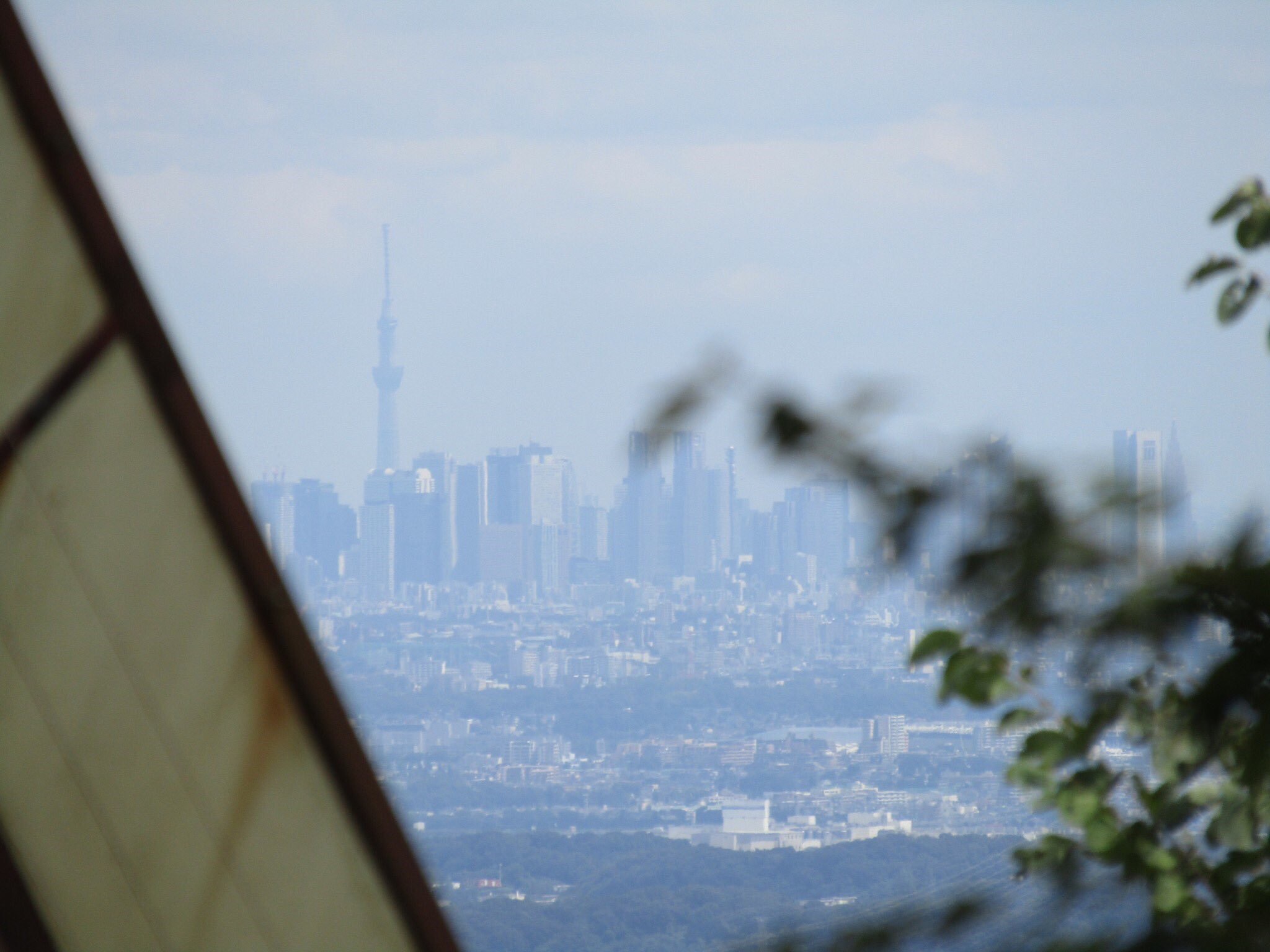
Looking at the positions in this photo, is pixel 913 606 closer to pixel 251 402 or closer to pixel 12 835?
pixel 12 835

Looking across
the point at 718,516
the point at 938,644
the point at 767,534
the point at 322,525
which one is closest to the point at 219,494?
the point at 938,644

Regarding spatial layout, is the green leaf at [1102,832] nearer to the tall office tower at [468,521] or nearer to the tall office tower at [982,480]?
the tall office tower at [982,480]

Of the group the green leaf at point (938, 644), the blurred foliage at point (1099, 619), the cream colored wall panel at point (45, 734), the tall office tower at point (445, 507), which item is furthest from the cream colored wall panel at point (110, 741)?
the tall office tower at point (445, 507)

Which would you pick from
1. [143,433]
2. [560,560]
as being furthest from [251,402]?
[143,433]

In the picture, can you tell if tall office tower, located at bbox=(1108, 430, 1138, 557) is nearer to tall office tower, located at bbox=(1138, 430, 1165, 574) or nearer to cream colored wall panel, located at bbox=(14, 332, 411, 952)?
tall office tower, located at bbox=(1138, 430, 1165, 574)

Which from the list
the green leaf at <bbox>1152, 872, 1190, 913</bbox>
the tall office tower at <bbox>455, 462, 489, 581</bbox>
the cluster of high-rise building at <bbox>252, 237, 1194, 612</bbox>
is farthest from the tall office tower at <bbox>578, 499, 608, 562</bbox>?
the green leaf at <bbox>1152, 872, 1190, 913</bbox>

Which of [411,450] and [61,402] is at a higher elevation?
[411,450]
